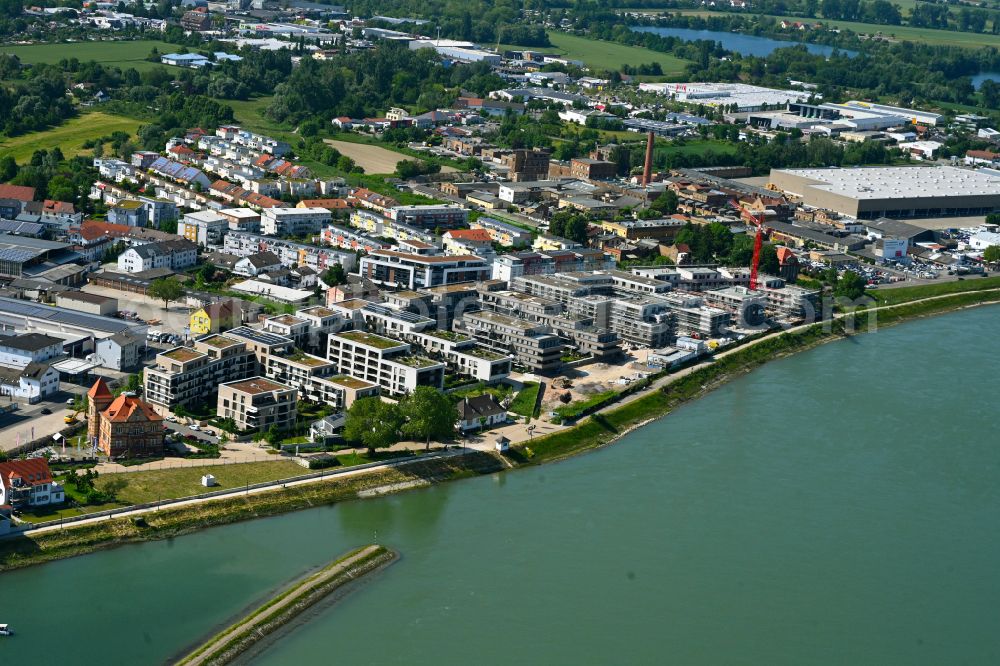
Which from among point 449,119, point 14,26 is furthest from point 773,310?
point 14,26

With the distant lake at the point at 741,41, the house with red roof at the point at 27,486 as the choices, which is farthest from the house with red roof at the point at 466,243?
the distant lake at the point at 741,41

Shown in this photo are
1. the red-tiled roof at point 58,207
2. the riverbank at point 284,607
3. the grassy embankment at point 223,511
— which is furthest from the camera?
the red-tiled roof at point 58,207

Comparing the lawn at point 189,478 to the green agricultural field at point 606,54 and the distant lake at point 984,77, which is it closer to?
the green agricultural field at point 606,54

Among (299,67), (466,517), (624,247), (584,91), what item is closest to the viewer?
(466,517)

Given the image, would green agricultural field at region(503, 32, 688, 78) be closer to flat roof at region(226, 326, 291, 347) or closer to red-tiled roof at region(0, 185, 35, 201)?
red-tiled roof at region(0, 185, 35, 201)

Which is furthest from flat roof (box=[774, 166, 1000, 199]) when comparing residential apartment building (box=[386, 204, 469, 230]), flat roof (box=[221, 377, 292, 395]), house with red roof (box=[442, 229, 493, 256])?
flat roof (box=[221, 377, 292, 395])

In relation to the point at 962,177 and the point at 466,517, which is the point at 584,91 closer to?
the point at 962,177
